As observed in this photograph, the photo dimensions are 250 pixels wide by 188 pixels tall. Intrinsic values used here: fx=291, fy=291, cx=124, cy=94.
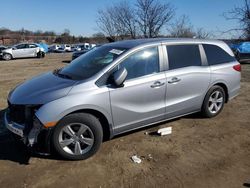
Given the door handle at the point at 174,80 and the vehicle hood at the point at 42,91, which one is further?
the door handle at the point at 174,80

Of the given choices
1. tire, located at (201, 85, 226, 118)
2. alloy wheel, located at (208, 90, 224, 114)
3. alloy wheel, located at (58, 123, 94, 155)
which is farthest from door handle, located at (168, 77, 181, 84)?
alloy wheel, located at (58, 123, 94, 155)

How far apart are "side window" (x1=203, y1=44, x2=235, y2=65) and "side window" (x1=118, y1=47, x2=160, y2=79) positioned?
1.35 meters

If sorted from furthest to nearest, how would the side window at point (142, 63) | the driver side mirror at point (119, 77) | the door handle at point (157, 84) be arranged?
the door handle at point (157, 84) < the side window at point (142, 63) < the driver side mirror at point (119, 77)

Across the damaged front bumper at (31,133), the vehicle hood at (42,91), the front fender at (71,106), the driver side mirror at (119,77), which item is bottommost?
the damaged front bumper at (31,133)

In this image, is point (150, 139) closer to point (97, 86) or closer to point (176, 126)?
point (176, 126)

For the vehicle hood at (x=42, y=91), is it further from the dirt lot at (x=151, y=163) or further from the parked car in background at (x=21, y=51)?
the parked car in background at (x=21, y=51)

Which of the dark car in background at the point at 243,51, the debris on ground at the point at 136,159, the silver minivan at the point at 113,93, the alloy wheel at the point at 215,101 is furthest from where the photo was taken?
the dark car in background at the point at 243,51

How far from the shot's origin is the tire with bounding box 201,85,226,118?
5.70 metres

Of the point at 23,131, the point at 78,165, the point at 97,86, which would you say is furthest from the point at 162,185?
the point at 23,131

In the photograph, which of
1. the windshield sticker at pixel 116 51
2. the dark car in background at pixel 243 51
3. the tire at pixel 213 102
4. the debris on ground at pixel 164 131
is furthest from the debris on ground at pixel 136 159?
the dark car in background at pixel 243 51

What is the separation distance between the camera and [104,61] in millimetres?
4633

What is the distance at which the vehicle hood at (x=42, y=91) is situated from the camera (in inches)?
156

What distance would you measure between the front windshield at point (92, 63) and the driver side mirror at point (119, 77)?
0.27 meters

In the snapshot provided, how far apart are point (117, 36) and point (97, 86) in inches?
617
